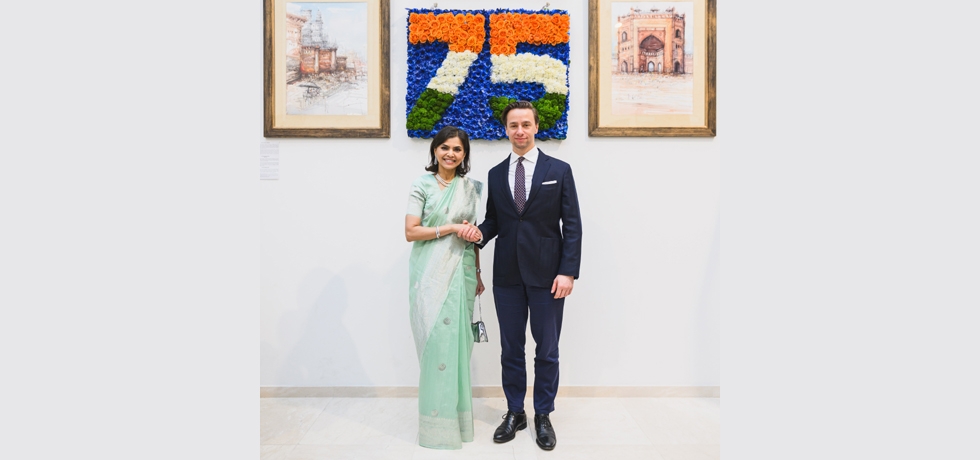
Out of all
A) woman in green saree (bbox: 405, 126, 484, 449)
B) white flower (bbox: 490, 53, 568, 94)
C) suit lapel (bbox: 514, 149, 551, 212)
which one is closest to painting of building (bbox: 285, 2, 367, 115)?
white flower (bbox: 490, 53, 568, 94)

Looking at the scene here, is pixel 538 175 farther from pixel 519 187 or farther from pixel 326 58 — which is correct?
pixel 326 58

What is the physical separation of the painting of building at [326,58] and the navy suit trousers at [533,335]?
1.40 meters

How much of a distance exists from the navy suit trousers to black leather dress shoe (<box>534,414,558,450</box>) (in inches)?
1.4

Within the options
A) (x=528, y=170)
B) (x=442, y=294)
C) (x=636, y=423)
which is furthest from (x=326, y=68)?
(x=636, y=423)

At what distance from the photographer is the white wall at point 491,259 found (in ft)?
10.0

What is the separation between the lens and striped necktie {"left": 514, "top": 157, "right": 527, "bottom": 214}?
2.47 meters

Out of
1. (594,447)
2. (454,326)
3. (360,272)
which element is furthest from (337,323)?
(594,447)

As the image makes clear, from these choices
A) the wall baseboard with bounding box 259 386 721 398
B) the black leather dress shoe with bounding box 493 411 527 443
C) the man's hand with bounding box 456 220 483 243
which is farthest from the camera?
the wall baseboard with bounding box 259 386 721 398

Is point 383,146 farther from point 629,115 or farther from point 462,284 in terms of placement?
point 629,115

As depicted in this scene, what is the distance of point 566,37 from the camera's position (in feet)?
9.77

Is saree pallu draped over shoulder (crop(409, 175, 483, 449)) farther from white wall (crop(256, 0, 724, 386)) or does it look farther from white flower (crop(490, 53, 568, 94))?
white flower (crop(490, 53, 568, 94))

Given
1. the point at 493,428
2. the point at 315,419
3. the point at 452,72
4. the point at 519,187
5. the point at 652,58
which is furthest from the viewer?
the point at 652,58

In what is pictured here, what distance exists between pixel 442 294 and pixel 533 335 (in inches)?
19.1

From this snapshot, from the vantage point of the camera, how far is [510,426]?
8.21ft
